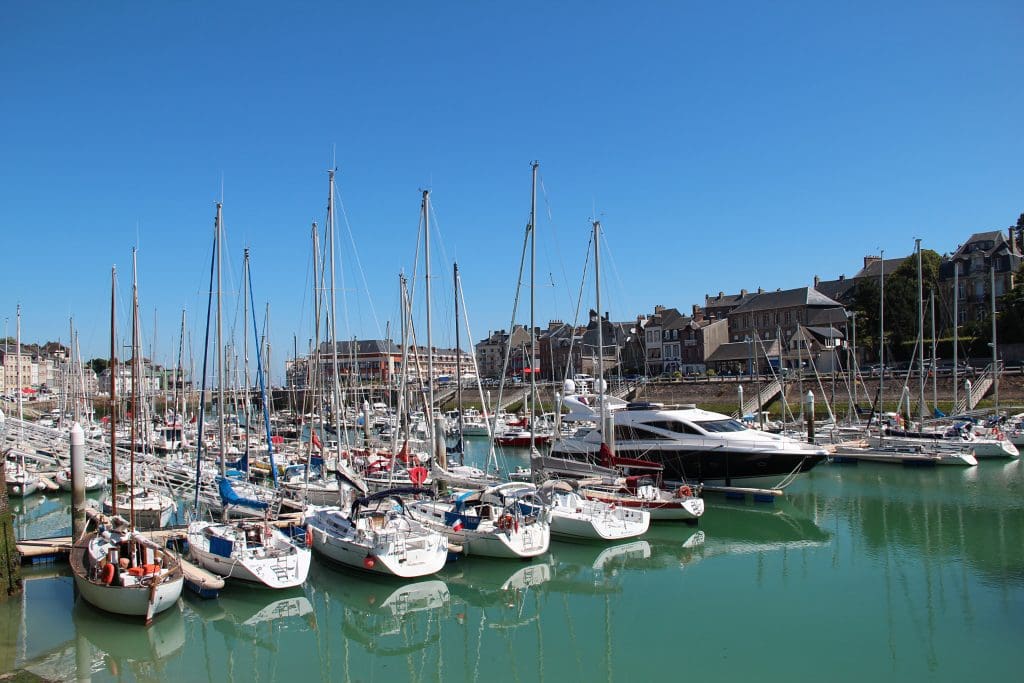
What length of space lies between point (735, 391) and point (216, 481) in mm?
63053

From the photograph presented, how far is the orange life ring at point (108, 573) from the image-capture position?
62.7 feet

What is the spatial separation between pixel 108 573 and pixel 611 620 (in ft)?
42.8

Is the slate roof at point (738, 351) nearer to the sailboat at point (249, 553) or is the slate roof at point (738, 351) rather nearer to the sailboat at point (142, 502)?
the sailboat at point (142, 502)

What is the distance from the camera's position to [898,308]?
88.6 meters

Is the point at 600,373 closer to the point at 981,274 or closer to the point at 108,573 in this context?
the point at 108,573

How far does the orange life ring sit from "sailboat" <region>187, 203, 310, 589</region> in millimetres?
3054

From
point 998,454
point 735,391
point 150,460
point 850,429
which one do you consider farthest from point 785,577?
point 735,391

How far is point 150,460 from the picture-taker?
1367 inches

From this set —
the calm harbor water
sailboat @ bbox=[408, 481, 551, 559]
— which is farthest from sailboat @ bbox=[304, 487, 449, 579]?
sailboat @ bbox=[408, 481, 551, 559]

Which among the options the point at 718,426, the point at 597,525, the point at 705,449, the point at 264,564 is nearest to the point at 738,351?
the point at 718,426

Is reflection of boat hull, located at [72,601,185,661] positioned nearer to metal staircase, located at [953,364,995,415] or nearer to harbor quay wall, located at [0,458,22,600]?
harbor quay wall, located at [0,458,22,600]

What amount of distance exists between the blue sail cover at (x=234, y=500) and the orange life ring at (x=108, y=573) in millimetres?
7644

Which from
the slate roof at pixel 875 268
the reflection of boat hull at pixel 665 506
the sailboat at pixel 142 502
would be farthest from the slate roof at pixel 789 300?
the sailboat at pixel 142 502

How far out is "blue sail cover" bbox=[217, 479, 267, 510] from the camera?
2716cm
